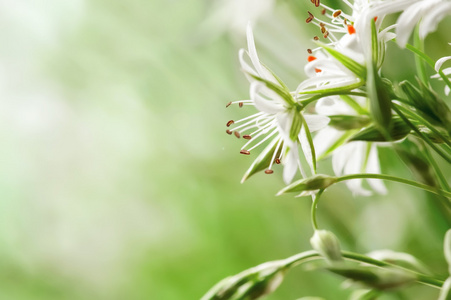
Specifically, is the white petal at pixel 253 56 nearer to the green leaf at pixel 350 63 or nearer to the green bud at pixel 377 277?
the green leaf at pixel 350 63

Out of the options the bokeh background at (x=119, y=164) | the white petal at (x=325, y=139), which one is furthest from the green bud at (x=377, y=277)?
the bokeh background at (x=119, y=164)

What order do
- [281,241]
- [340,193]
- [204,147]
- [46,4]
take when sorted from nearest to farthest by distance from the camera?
[340,193] < [281,241] < [204,147] < [46,4]

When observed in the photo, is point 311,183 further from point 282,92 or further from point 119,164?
point 119,164

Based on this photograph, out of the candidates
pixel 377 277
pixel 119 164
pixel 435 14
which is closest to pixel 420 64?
pixel 435 14

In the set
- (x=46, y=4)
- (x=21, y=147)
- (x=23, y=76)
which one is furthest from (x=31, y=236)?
(x=46, y=4)

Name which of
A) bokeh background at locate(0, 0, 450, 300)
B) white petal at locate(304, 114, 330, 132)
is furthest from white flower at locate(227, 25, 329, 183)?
bokeh background at locate(0, 0, 450, 300)

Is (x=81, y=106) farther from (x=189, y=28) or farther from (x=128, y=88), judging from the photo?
(x=189, y=28)

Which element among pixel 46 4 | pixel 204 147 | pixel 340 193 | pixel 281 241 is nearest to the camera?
pixel 340 193
